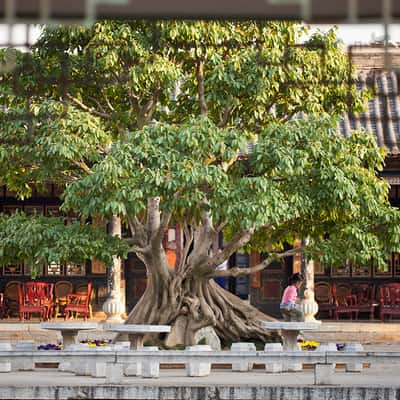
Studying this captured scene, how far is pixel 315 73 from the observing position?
64.8 feet

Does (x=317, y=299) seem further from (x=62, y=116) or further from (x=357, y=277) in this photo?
(x=62, y=116)

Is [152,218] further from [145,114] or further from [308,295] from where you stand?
[308,295]

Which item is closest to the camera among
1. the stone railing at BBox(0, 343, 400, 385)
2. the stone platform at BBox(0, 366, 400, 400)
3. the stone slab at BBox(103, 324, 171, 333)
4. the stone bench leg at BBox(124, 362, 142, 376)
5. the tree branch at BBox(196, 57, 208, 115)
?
the stone platform at BBox(0, 366, 400, 400)

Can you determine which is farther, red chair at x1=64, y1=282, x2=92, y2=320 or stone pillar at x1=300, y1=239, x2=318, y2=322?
red chair at x1=64, y1=282, x2=92, y2=320

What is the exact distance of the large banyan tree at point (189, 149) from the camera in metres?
17.7

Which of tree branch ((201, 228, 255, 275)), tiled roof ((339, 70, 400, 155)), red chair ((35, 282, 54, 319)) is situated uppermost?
tiled roof ((339, 70, 400, 155))

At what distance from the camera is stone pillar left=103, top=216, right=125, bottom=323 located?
26438mm

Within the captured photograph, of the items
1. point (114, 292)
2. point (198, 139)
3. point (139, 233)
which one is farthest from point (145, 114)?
point (114, 292)

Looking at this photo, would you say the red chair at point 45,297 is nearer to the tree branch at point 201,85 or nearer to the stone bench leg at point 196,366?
the tree branch at point 201,85

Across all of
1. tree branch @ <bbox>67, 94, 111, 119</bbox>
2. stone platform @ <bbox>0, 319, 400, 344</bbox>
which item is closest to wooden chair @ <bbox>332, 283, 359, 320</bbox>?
stone platform @ <bbox>0, 319, 400, 344</bbox>

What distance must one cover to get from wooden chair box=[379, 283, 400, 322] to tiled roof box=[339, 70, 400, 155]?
310cm

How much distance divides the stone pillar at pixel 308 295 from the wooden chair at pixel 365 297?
139cm

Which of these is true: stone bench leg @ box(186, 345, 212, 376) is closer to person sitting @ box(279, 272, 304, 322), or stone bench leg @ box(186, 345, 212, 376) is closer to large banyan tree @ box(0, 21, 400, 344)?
large banyan tree @ box(0, 21, 400, 344)

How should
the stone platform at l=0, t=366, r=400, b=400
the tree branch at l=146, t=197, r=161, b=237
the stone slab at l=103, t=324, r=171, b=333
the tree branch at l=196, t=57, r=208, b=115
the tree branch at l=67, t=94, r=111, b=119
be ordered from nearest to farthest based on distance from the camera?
the stone platform at l=0, t=366, r=400, b=400 < the stone slab at l=103, t=324, r=171, b=333 < the tree branch at l=196, t=57, r=208, b=115 < the tree branch at l=67, t=94, r=111, b=119 < the tree branch at l=146, t=197, r=161, b=237
